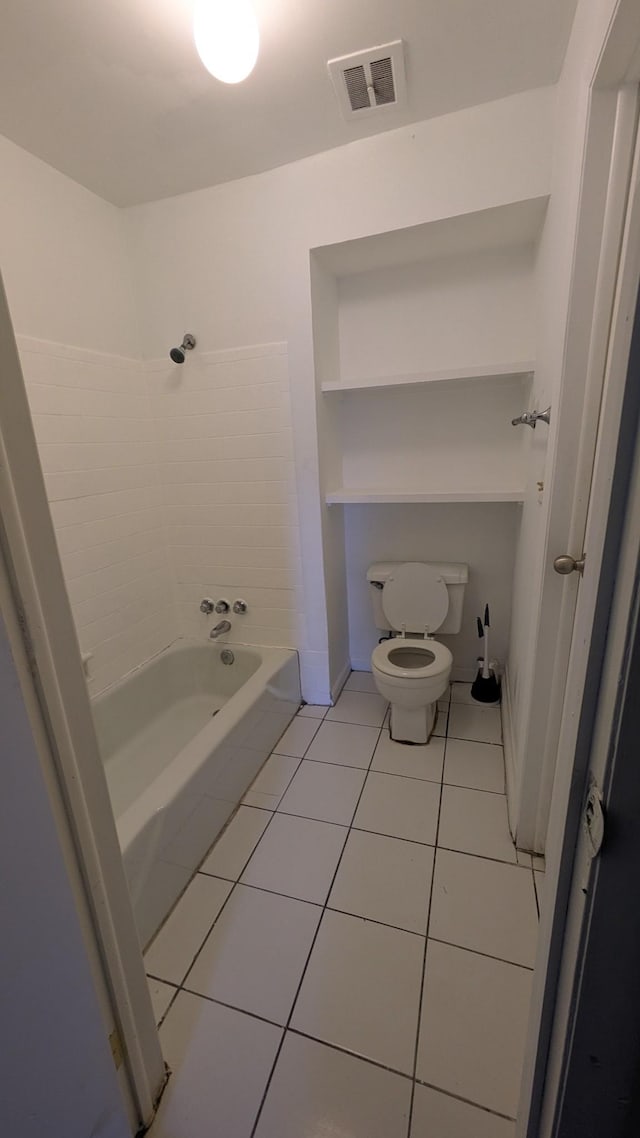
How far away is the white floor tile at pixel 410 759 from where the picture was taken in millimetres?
1800

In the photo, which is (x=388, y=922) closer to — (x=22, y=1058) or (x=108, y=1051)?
(x=108, y=1051)

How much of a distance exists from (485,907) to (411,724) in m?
0.73

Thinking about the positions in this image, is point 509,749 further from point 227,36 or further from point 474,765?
point 227,36

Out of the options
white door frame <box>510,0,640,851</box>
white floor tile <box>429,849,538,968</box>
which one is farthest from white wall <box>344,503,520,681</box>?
white floor tile <box>429,849,538,968</box>

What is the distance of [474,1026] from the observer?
40.3 inches

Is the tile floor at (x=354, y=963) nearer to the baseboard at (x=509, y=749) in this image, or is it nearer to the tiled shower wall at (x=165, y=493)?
the baseboard at (x=509, y=749)

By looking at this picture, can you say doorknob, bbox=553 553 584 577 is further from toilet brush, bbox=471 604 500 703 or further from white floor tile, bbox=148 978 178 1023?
white floor tile, bbox=148 978 178 1023

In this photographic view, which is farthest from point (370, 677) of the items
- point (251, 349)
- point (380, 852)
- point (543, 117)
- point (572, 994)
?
point (543, 117)

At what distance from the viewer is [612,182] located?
93cm

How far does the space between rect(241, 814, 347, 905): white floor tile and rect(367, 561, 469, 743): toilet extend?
570 millimetres

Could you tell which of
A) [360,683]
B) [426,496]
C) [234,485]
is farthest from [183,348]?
[360,683]

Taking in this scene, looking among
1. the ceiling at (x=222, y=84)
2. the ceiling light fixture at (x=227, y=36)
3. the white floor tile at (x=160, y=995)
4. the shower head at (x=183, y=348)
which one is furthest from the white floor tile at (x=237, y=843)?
the ceiling at (x=222, y=84)

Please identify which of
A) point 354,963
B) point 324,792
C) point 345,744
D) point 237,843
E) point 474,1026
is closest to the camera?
point 474,1026

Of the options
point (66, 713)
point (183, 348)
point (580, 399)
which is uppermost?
point (183, 348)
